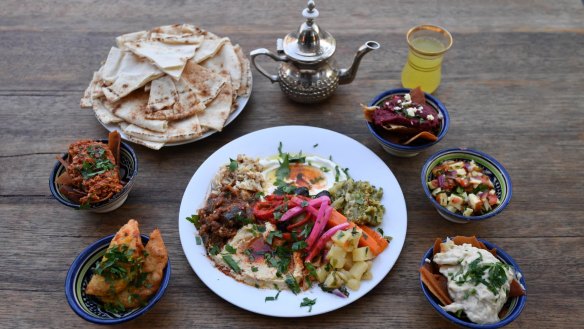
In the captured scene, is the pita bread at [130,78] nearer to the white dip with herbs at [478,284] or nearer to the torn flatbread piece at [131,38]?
the torn flatbread piece at [131,38]

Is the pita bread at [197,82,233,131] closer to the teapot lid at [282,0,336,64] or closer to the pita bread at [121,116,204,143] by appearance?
the pita bread at [121,116,204,143]

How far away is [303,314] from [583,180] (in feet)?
6.54

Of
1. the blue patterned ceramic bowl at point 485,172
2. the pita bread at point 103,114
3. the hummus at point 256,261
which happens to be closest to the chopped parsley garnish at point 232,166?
the hummus at point 256,261

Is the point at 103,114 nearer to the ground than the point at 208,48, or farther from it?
nearer to the ground

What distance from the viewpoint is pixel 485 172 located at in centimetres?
271

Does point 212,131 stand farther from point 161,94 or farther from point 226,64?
point 226,64

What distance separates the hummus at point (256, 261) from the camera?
2414mm

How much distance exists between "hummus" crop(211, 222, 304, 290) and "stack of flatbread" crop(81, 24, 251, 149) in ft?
2.64

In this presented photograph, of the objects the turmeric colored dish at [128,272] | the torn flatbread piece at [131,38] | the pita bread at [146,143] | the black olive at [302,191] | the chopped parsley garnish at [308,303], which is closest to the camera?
the turmeric colored dish at [128,272]

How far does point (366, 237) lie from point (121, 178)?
60.0 inches

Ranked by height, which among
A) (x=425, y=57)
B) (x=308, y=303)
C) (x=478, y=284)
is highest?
(x=425, y=57)

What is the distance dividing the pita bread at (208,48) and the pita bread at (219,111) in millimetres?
290

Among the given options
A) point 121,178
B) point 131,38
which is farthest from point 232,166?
point 131,38

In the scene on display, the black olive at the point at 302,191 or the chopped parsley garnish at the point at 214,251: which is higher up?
the black olive at the point at 302,191
